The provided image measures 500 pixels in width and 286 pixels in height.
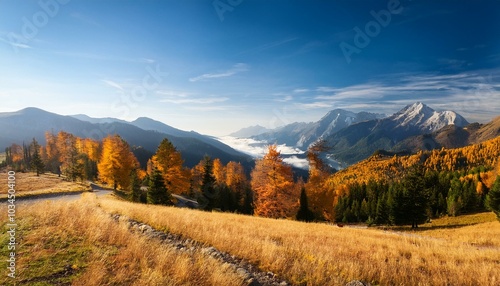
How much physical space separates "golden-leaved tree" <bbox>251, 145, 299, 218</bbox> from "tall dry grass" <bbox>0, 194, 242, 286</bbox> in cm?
2782

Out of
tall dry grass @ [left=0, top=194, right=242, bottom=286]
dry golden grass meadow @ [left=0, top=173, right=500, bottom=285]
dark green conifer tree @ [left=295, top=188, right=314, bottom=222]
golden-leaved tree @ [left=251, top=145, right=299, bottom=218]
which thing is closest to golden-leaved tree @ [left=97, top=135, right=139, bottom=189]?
golden-leaved tree @ [left=251, top=145, right=299, bottom=218]

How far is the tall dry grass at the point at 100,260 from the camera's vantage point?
19.4ft

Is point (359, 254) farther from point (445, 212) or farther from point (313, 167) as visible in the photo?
point (445, 212)

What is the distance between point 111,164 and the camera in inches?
1880

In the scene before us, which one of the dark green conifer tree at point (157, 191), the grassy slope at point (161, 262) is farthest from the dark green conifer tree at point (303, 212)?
the grassy slope at point (161, 262)

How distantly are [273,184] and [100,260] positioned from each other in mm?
31131

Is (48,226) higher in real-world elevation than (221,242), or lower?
higher

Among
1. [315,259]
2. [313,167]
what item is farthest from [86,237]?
[313,167]

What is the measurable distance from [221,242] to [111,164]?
4517 centimetres

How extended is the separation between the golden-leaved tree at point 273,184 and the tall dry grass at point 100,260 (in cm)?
2782

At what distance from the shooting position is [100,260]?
22.1ft

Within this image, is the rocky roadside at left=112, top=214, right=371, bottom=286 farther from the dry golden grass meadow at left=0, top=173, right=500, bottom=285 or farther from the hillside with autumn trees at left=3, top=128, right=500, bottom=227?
the hillside with autumn trees at left=3, top=128, right=500, bottom=227

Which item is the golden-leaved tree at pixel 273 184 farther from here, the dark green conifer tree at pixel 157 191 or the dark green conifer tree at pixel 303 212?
the dark green conifer tree at pixel 157 191

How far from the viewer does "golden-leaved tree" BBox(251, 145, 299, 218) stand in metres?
36.5
